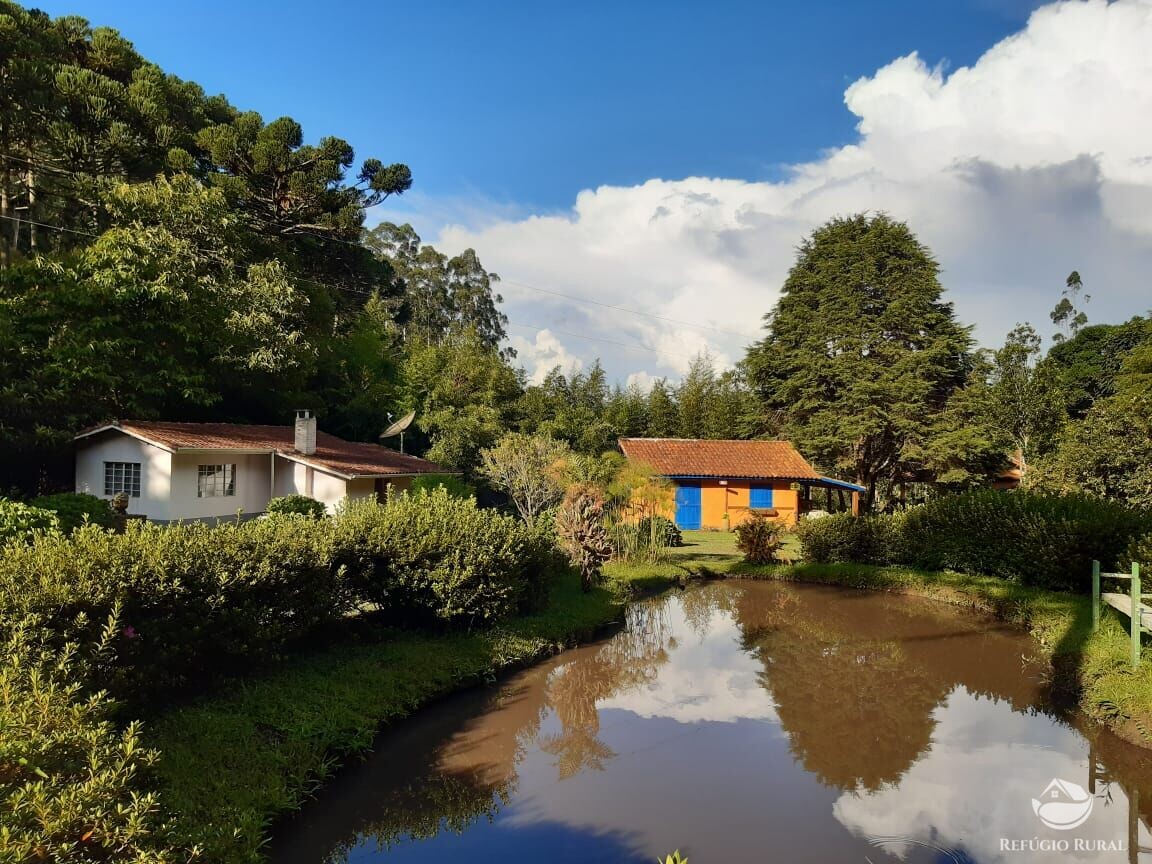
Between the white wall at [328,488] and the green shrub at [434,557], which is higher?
the white wall at [328,488]

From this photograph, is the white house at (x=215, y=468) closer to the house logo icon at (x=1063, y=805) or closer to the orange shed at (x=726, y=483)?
the orange shed at (x=726, y=483)

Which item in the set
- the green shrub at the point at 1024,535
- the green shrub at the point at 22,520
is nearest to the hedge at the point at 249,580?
the green shrub at the point at 22,520

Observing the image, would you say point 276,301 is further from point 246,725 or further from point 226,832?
point 226,832

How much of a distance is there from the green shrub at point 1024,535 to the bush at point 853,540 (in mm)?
387

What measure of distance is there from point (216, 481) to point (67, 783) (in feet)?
51.2

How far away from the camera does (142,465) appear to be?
16953 millimetres

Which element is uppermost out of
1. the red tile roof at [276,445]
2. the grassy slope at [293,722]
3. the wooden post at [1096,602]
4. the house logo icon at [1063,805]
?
the red tile roof at [276,445]

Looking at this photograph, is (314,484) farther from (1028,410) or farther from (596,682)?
(1028,410)

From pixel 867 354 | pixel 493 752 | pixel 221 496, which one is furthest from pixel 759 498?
pixel 493 752

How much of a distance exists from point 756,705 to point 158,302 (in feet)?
57.9

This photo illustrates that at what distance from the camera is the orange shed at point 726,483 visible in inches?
1121

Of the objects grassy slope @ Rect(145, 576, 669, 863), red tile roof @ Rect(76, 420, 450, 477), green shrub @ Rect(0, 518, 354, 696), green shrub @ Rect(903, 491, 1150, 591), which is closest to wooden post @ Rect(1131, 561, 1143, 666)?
green shrub @ Rect(903, 491, 1150, 591)

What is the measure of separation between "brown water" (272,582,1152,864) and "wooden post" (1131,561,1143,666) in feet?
3.99

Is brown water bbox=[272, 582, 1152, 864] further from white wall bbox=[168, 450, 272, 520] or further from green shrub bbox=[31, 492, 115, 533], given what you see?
white wall bbox=[168, 450, 272, 520]
